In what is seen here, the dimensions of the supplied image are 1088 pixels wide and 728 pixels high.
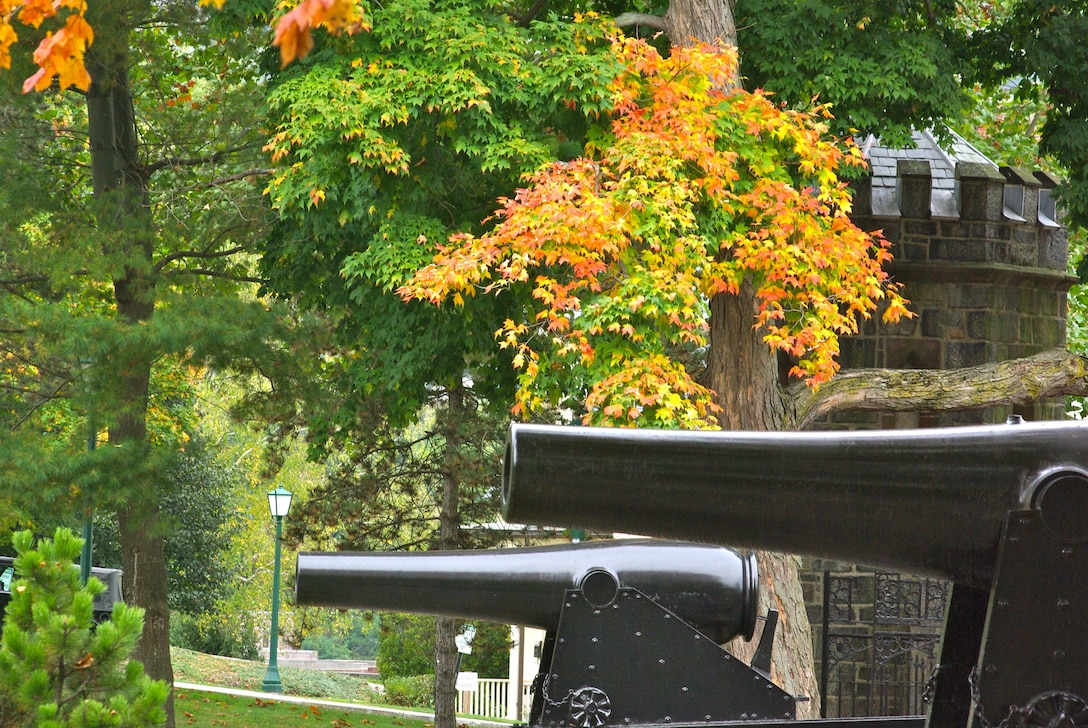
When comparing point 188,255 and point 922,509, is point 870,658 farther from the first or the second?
point 922,509

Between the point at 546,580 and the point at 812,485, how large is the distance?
188 cm

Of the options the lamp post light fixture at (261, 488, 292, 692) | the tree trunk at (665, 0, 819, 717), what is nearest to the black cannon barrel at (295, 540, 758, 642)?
the tree trunk at (665, 0, 819, 717)

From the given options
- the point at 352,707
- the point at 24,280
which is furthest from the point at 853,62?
the point at 352,707

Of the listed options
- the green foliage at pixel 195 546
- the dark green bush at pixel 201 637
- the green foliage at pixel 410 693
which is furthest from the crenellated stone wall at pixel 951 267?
the dark green bush at pixel 201 637

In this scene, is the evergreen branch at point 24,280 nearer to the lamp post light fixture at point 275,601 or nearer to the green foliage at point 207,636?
the lamp post light fixture at point 275,601

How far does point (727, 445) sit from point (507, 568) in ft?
6.47

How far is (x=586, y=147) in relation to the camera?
32.4 ft

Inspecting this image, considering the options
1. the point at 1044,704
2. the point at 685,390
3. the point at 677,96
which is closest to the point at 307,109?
the point at 677,96

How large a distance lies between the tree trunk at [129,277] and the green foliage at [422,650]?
44.6ft

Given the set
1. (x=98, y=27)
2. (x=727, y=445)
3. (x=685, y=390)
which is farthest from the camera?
(x=98, y=27)

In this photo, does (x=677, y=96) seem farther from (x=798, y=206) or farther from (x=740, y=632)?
(x=740, y=632)

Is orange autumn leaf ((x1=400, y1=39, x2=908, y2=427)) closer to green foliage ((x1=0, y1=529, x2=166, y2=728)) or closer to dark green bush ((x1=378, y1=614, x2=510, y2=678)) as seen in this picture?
green foliage ((x1=0, y1=529, x2=166, y2=728))

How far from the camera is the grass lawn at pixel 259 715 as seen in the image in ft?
52.7

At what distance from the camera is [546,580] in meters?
4.23
